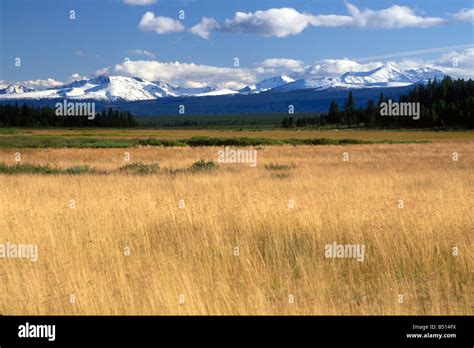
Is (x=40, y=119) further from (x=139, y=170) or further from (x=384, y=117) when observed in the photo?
(x=139, y=170)

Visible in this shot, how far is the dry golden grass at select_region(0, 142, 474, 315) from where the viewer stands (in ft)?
22.9

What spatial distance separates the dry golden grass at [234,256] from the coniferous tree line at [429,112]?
371ft

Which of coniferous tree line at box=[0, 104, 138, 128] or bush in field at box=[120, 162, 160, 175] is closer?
bush in field at box=[120, 162, 160, 175]

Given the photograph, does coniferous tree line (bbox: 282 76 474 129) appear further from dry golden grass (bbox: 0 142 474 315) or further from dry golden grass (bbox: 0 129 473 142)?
dry golden grass (bbox: 0 142 474 315)

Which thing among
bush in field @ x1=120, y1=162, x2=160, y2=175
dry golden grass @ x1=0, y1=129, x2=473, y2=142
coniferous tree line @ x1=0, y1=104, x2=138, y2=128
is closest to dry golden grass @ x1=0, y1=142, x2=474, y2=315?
bush in field @ x1=120, y1=162, x2=160, y2=175

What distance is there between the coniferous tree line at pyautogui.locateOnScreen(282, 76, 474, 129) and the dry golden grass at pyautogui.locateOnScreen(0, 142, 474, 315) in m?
113

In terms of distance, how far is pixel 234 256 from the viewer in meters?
8.84

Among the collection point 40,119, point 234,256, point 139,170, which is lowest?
point 234,256

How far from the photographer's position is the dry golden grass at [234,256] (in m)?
6.99

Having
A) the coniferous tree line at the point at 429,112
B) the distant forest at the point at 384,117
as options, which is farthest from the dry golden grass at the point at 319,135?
the distant forest at the point at 384,117

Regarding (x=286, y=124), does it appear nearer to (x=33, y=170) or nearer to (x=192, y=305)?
(x=33, y=170)

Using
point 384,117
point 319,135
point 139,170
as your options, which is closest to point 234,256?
point 139,170

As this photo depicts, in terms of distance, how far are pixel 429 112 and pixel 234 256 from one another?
397 feet
